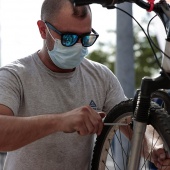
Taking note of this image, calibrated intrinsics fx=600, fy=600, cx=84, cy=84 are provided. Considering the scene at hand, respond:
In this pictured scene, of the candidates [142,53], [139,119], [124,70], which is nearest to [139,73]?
[142,53]

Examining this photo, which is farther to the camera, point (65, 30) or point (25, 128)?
point (65, 30)

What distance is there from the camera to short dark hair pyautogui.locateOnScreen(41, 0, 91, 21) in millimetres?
2971

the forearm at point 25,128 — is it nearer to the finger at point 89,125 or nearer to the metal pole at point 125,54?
the finger at point 89,125

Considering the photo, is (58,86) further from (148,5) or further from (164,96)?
(148,5)

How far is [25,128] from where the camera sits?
2.64m

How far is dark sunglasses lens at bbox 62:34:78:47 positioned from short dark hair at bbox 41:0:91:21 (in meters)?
0.11

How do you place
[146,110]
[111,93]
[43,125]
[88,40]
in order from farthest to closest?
[111,93], [88,40], [43,125], [146,110]

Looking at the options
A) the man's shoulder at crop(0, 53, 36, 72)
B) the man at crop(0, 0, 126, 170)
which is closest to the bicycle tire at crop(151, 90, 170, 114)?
the man at crop(0, 0, 126, 170)

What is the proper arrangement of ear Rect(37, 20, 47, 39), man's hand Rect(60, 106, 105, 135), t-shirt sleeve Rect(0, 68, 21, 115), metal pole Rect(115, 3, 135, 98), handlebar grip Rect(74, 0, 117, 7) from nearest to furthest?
handlebar grip Rect(74, 0, 117, 7)
man's hand Rect(60, 106, 105, 135)
t-shirt sleeve Rect(0, 68, 21, 115)
ear Rect(37, 20, 47, 39)
metal pole Rect(115, 3, 135, 98)

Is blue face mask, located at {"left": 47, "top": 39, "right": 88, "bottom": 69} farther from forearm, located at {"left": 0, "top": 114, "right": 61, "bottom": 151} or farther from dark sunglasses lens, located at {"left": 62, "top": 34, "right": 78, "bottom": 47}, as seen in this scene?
forearm, located at {"left": 0, "top": 114, "right": 61, "bottom": 151}

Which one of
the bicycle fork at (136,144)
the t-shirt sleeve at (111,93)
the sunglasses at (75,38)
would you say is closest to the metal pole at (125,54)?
the t-shirt sleeve at (111,93)

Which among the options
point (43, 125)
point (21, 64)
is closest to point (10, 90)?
point (21, 64)

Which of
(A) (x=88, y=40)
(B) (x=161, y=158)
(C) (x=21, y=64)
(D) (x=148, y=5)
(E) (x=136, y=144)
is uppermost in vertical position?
(D) (x=148, y=5)

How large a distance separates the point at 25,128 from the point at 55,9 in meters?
0.73
